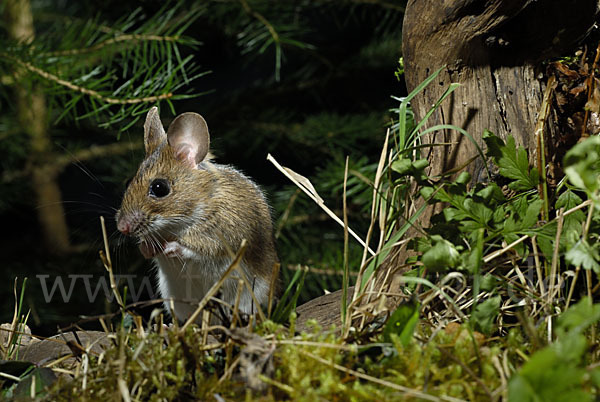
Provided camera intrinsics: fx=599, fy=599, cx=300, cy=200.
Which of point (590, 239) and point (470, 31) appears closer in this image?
point (590, 239)

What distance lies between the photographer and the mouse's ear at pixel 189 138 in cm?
158

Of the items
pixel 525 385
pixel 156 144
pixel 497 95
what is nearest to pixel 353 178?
pixel 156 144

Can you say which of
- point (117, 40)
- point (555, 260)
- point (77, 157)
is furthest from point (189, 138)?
point (77, 157)

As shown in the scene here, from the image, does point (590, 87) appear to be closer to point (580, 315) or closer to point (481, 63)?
point (481, 63)

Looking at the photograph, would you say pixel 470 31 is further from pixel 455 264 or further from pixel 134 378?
pixel 134 378

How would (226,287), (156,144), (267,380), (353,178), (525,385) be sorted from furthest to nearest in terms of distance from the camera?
1. (353,178)
2. (156,144)
3. (226,287)
4. (267,380)
5. (525,385)

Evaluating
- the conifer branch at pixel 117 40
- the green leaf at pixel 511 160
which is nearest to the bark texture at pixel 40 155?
the conifer branch at pixel 117 40

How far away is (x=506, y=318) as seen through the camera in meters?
1.16

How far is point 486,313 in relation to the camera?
0.94 metres

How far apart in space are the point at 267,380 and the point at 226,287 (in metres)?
0.79

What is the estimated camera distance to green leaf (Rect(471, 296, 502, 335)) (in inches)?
36.9

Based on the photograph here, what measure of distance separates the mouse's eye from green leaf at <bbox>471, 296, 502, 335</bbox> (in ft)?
3.04

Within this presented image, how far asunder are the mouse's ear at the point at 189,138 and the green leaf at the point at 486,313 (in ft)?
2.95

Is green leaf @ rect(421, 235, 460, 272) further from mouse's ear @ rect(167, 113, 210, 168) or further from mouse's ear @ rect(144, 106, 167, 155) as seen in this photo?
mouse's ear @ rect(144, 106, 167, 155)
